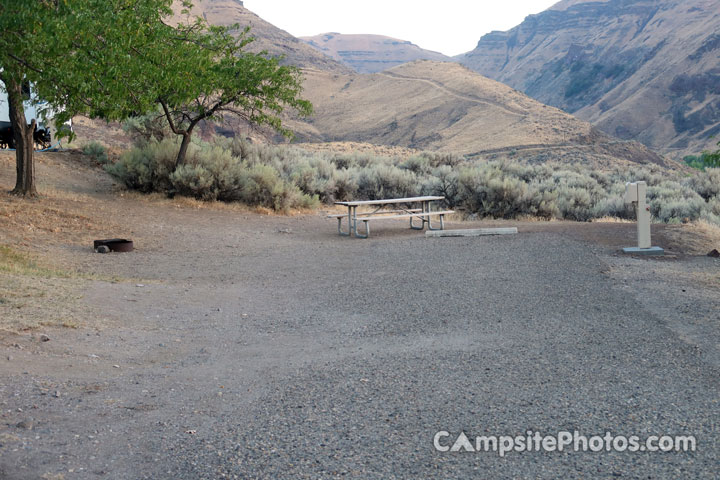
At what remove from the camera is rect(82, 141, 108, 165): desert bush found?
2047 cm

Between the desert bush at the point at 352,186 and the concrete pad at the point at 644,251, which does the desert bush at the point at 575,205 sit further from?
the concrete pad at the point at 644,251

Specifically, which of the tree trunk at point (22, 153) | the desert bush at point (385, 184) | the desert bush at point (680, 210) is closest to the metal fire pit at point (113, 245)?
the tree trunk at point (22, 153)

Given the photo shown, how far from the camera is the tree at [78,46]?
9961mm

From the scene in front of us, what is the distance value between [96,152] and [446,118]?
5742 centimetres

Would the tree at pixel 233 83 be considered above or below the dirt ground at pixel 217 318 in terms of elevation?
above

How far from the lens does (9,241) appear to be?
10070 mm

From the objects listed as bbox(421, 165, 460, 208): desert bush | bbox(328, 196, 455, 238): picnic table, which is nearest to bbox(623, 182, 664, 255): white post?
bbox(328, 196, 455, 238): picnic table

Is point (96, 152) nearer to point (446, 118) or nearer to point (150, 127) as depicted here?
point (150, 127)

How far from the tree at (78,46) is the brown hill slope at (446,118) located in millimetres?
42400

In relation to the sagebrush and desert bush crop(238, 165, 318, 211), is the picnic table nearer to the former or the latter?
desert bush crop(238, 165, 318, 211)

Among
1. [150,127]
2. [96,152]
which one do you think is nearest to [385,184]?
[150,127]

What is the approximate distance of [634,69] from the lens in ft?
409

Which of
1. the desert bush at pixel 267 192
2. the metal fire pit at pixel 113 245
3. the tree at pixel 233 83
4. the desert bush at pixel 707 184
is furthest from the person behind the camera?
the desert bush at pixel 707 184

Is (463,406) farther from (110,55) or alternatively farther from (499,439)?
(110,55)
